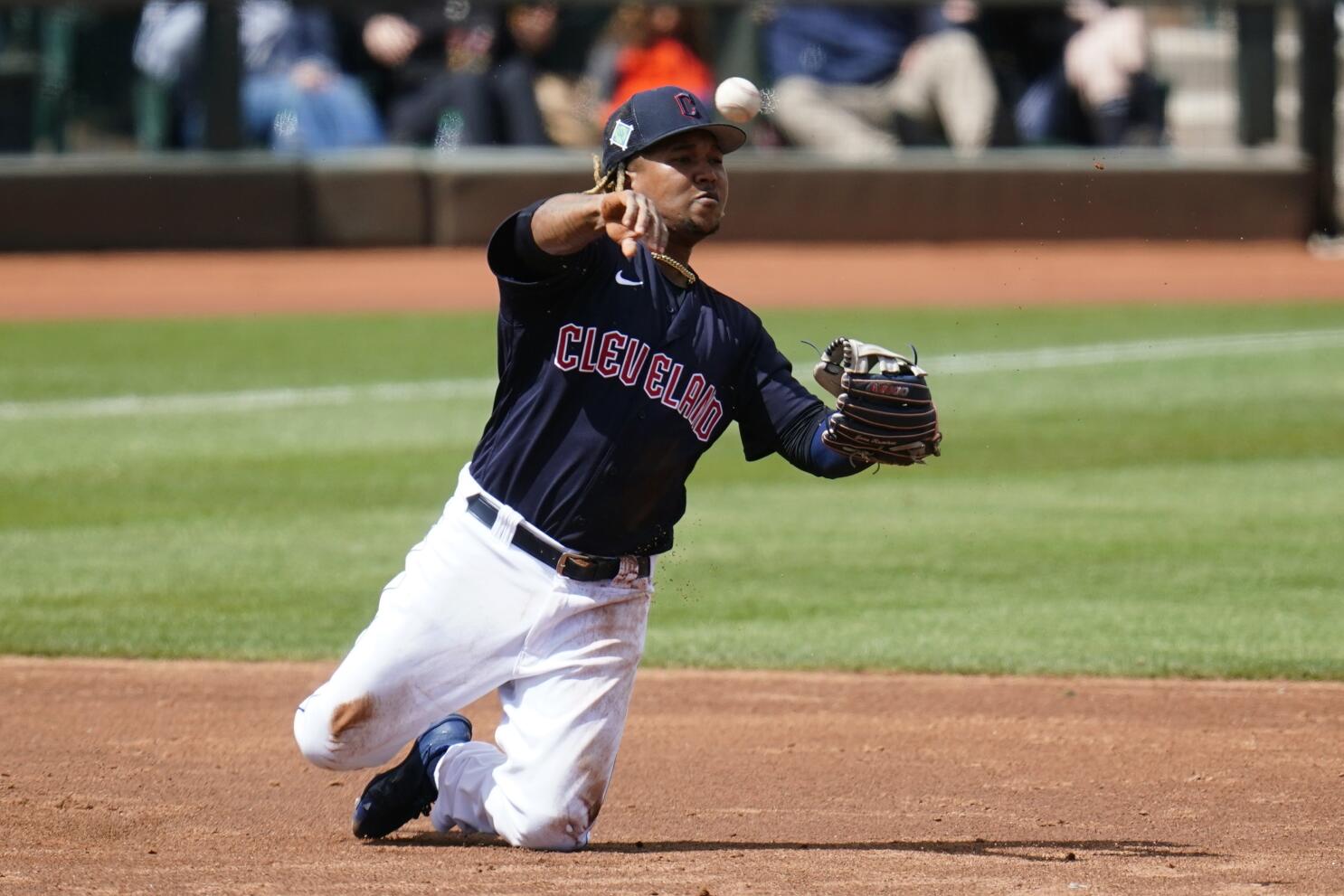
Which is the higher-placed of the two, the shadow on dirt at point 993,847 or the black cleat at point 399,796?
the black cleat at point 399,796

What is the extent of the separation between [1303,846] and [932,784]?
0.99 meters

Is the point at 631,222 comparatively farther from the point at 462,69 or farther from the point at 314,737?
the point at 462,69

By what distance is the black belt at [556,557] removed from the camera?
13.5 ft

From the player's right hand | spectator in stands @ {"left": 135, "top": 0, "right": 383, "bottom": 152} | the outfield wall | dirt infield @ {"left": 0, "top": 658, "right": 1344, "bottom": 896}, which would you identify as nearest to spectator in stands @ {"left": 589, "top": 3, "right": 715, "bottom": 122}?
the outfield wall

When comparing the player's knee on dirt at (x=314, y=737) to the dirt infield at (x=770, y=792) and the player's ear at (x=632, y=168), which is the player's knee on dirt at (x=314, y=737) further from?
the player's ear at (x=632, y=168)

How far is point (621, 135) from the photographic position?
4195 mm

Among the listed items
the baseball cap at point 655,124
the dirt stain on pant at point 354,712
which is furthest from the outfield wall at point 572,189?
the dirt stain on pant at point 354,712

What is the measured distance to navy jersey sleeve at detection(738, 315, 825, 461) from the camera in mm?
4266

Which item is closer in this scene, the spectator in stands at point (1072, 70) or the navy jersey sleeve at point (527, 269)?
the navy jersey sleeve at point (527, 269)

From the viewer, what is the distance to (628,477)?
13.5ft

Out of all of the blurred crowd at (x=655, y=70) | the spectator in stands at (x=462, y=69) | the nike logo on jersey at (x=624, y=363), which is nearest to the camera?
the nike logo on jersey at (x=624, y=363)

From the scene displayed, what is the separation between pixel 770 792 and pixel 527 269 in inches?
63.1

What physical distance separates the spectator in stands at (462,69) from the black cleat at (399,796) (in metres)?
11.1

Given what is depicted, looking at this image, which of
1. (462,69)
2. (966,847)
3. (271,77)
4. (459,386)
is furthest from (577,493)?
(271,77)
